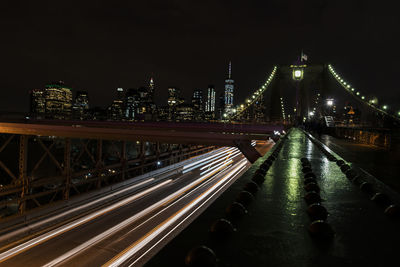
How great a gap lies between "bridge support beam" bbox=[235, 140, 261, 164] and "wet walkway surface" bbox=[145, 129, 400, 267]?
19.9 ft

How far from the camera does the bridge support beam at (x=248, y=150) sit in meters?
8.92

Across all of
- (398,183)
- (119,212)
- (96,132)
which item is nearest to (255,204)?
(398,183)

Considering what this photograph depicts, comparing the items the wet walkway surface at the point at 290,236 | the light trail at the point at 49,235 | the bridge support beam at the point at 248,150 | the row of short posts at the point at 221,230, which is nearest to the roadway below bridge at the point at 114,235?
the light trail at the point at 49,235

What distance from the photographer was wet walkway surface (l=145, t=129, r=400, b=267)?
4.68 ft

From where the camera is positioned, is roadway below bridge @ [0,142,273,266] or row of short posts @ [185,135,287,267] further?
roadway below bridge @ [0,142,273,266]

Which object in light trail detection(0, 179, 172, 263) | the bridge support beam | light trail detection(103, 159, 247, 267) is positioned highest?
the bridge support beam

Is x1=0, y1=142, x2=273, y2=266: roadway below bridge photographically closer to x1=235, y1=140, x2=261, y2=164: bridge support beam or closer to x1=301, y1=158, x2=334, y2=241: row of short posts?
x1=235, y1=140, x2=261, y2=164: bridge support beam

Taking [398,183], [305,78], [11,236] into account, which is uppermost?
[305,78]

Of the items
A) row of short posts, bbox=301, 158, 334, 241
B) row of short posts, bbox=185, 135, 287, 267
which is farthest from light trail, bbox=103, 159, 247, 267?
row of short posts, bbox=301, 158, 334, 241

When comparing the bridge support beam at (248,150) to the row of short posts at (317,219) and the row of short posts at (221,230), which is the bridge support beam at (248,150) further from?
the row of short posts at (221,230)

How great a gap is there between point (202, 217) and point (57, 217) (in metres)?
7.39

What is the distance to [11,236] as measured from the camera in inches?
257

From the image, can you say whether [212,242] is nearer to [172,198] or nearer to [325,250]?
[325,250]

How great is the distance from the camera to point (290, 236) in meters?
1.74
